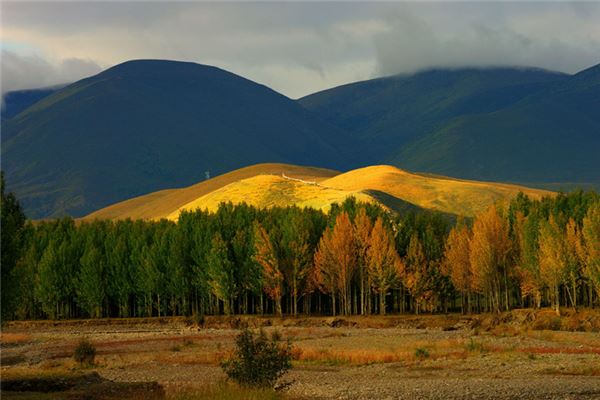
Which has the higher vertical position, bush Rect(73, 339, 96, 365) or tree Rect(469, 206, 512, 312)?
tree Rect(469, 206, 512, 312)

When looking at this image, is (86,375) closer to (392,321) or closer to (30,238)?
(392,321)

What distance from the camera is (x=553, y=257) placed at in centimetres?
11412

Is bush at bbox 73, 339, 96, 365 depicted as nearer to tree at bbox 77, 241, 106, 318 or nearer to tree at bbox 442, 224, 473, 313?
tree at bbox 77, 241, 106, 318

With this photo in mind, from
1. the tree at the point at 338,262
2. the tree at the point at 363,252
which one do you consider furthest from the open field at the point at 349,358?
the tree at the point at 363,252

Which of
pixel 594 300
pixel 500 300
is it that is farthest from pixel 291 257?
pixel 594 300

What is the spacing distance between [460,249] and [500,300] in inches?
600

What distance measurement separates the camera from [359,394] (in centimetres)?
5344

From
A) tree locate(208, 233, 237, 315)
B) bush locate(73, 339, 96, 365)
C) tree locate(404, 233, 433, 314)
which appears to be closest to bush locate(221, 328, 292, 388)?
bush locate(73, 339, 96, 365)

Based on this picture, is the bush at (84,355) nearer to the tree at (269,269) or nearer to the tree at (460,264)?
the tree at (269,269)

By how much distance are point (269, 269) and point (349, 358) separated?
186 ft

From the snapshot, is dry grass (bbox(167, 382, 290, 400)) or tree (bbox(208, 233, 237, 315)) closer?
dry grass (bbox(167, 382, 290, 400))

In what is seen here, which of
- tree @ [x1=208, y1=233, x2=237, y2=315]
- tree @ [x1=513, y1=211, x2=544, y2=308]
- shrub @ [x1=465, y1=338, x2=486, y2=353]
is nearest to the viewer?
shrub @ [x1=465, y1=338, x2=486, y2=353]

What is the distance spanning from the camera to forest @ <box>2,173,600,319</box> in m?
123

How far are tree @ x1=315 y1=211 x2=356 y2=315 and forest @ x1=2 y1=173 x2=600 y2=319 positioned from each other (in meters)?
0.19
